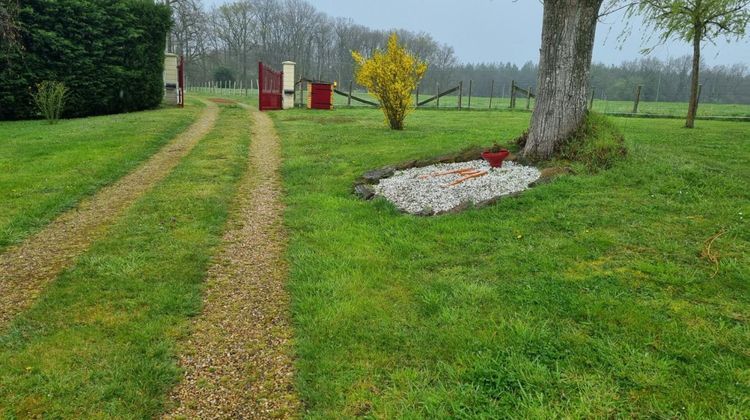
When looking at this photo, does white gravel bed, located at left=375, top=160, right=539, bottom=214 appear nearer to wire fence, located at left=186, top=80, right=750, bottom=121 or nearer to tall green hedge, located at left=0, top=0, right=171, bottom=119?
tall green hedge, located at left=0, top=0, right=171, bottom=119

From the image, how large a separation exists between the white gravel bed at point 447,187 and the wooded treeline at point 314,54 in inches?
1431

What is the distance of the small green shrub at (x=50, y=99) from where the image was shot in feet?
48.5

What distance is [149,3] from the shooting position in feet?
64.5

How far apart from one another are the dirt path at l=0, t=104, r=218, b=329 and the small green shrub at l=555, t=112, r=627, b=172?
20.0ft

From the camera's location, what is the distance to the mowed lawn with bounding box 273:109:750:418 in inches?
97.2

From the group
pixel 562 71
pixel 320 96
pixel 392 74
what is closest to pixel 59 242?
pixel 562 71

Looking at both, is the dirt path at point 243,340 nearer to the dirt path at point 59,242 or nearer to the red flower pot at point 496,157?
the dirt path at point 59,242

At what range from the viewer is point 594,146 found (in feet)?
21.6

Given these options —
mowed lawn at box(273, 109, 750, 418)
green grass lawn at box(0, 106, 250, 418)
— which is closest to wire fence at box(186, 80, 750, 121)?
mowed lawn at box(273, 109, 750, 418)

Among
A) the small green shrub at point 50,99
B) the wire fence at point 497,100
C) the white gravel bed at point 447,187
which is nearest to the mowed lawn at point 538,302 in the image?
the white gravel bed at point 447,187

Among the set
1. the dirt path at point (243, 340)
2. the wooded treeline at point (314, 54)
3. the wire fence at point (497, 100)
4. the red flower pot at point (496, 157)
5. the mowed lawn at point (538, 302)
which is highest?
the wooded treeline at point (314, 54)

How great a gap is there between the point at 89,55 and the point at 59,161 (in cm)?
1108

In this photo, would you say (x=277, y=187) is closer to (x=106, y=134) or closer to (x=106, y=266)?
(x=106, y=266)

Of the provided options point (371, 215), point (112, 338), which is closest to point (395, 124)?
point (371, 215)
